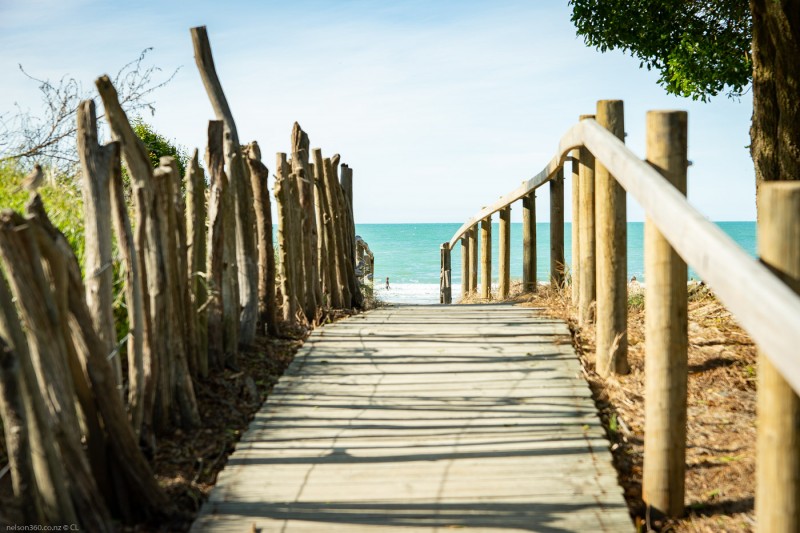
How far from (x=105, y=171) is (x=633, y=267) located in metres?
48.2

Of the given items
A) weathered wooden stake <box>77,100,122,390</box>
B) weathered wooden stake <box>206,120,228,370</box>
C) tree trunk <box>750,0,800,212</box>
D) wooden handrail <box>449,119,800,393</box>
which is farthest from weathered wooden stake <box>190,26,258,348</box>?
tree trunk <box>750,0,800,212</box>

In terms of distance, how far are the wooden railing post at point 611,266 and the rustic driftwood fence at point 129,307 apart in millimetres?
2010

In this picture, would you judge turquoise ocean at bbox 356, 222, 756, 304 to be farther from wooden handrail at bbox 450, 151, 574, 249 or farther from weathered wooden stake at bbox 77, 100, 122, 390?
weathered wooden stake at bbox 77, 100, 122, 390

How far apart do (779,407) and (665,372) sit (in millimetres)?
807

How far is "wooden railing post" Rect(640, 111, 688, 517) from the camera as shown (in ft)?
9.28

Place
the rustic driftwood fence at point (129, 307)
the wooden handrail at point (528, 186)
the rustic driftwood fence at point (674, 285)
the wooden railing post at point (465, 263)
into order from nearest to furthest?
the rustic driftwood fence at point (674, 285) < the rustic driftwood fence at point (129, 307) < the wooden handrail at point (528, 186) < the wooden railing post at point (465, 263)

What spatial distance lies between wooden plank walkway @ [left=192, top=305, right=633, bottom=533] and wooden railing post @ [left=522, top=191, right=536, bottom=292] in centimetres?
290

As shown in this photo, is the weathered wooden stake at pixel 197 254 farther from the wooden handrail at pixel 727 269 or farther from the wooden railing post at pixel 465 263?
the wooden railing post at pixel 465 263

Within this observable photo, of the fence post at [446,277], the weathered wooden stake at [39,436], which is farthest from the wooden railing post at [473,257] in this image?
the weathered wooden stake at [39,436]

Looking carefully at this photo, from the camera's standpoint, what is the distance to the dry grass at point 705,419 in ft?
9.75

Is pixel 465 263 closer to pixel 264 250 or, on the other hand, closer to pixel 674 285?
pixel 264 250

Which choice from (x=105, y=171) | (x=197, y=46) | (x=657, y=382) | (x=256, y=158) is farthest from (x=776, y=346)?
(x=197, y=46)

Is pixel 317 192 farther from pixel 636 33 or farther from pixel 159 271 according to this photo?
pixel 636 33

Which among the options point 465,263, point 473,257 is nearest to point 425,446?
point 473,257
